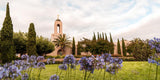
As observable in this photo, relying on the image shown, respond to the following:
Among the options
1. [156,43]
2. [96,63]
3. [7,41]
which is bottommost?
[96,63]

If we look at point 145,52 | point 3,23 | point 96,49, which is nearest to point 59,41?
point 96,49

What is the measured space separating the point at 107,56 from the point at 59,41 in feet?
93.7

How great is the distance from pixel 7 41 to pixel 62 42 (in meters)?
17.3

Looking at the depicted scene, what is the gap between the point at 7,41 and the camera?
44.7ft

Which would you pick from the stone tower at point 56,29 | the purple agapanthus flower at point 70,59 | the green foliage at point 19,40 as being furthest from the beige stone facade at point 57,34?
the purple agapanthus flower at point 70,59

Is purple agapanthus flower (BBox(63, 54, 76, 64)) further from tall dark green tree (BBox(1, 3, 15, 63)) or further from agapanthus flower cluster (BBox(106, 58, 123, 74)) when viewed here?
tall dark green tree (BBox(1, 3, 15, 63))

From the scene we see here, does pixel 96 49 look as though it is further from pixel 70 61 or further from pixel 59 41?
pixel 70 61

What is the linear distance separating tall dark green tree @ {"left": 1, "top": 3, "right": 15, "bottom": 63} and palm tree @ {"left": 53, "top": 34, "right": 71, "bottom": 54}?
1660 centimetres

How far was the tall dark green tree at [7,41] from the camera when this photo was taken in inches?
522

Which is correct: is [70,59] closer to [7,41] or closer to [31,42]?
Result: [7,41]

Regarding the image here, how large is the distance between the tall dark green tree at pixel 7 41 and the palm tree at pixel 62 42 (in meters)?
16.6

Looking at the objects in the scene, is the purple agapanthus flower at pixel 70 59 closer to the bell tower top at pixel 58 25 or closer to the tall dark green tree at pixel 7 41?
the tall dark green tree at pixel 7 41

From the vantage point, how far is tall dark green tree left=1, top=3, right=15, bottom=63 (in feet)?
43.5

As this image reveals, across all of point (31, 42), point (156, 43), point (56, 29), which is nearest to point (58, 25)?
point (56, 29)
